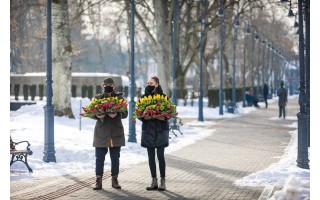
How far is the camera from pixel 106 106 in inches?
434

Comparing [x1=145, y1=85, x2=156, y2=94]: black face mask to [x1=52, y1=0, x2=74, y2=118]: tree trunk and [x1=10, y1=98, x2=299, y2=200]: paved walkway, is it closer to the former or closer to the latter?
[x1=10, y1=98, x2=299, y2=200]: paved walkway

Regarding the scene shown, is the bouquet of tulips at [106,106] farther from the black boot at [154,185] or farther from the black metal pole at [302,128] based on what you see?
the black metal pole at [302,128]

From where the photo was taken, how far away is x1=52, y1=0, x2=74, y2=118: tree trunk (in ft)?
82.7

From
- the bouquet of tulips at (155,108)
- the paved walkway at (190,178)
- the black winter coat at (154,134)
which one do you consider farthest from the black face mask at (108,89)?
the paved walkway at (190,178)

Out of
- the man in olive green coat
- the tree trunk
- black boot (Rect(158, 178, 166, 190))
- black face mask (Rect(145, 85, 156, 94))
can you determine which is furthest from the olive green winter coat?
the tree trunk

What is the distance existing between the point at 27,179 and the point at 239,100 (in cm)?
4500

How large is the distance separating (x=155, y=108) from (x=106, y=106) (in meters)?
0.77

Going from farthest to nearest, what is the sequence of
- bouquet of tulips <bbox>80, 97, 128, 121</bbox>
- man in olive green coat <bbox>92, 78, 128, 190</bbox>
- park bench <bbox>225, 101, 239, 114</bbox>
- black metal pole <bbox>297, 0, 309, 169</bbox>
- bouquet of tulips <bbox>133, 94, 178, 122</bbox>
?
1. park bench <bbox>225, 101, 239, 114</bbox>
2. black metal pole <bbox>297, 0, 309, 169</bbox>
3. man in olive green coat <bbox>92, 78, 128, 190</bbox>
4. bouquet of tulips <bbox>80, 97, 128, 121</bbox>
5. bouquet of tulips <bbox>133, 94, 178, 122</bbox>

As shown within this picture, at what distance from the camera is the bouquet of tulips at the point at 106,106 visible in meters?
11.0

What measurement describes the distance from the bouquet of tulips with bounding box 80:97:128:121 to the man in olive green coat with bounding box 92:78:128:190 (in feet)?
0.25

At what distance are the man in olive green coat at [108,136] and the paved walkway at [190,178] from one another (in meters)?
0.29
